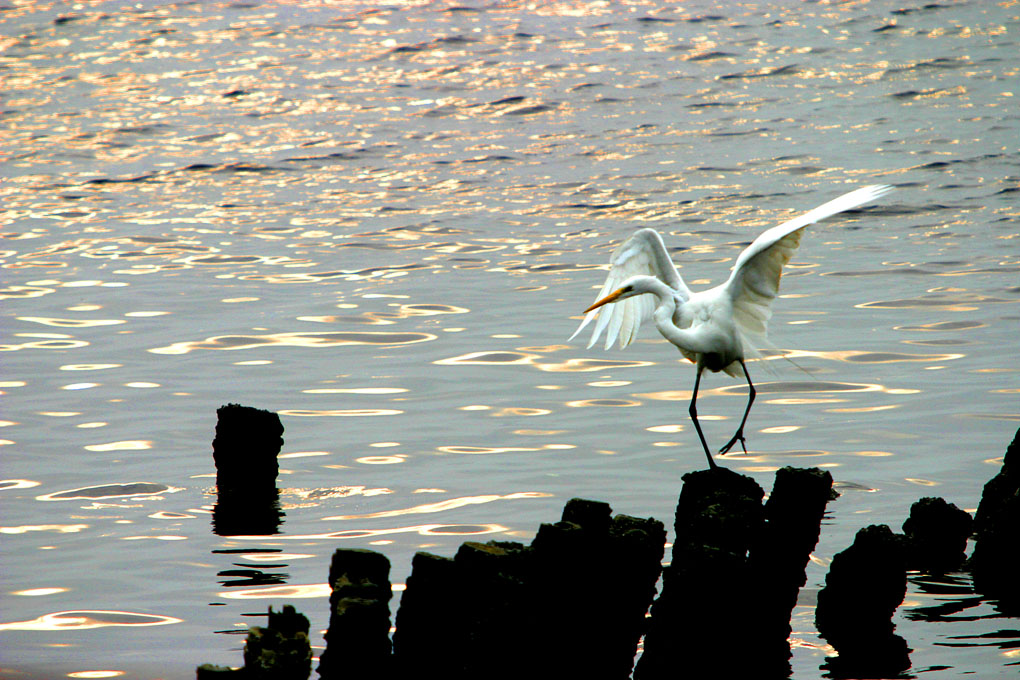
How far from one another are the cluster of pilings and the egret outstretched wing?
3.77 m

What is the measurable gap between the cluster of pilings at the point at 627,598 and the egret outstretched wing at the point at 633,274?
12.4ft

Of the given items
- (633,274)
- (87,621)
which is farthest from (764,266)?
(87,621)

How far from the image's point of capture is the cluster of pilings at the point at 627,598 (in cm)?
519

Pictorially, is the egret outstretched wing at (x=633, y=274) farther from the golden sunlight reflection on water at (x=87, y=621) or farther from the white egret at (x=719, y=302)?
the golden sunlight reflection on water at (x=87, y=621)

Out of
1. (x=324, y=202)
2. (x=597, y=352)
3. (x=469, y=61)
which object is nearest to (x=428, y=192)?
(x=324, y=202)

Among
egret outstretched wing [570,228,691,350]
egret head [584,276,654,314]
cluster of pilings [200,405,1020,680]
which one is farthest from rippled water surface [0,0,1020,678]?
egret head [584,276,654,314]

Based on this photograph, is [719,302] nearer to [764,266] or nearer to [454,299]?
[764,266]

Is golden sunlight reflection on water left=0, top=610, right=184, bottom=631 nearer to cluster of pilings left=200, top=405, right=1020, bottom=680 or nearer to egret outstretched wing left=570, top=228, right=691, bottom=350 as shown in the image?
cluster of pilings left=200, top=405, right=1020, bottom=680

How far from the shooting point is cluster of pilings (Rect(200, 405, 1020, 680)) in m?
5.19

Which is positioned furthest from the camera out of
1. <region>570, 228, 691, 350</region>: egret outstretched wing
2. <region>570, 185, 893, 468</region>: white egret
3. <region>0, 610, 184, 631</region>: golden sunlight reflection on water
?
<region>570, 228, 691, 350</region>: egret outstretched wing

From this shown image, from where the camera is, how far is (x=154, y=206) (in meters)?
23.8

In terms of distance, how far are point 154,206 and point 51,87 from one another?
15103mm

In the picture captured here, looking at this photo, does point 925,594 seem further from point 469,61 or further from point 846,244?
point 469,61

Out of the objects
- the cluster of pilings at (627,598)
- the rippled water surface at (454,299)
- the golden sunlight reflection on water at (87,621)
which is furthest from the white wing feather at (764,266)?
the golden sunlight reflection on water at (87,621)
